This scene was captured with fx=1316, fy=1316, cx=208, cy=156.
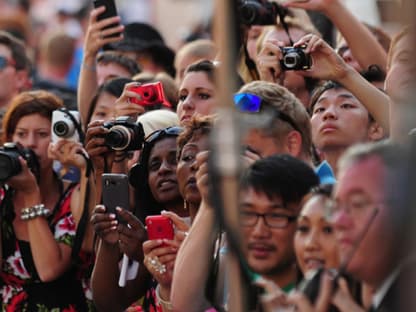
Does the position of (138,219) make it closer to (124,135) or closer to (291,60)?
(124,135)

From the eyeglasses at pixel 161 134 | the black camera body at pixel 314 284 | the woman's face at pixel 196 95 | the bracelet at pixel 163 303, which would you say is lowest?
the bracelet at pixel 163 303

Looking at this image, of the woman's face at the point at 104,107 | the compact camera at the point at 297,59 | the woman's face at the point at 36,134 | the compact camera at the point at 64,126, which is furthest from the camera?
the woman's face at the point at 104,107

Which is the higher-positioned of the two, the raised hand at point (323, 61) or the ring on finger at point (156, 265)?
the raised hand at point (323, 61)

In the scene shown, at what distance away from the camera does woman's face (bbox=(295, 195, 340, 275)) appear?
11.8 feet

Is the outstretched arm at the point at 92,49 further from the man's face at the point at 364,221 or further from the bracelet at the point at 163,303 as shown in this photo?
the man's face at the point at 364,221

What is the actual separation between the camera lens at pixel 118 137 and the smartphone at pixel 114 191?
16 cm

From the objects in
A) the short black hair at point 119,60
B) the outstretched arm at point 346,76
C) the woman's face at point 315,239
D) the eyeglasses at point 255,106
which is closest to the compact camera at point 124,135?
the outstretched arm at point 346,76

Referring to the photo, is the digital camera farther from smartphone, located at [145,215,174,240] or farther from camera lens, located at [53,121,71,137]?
smartphone, located at [145,215,174,240]

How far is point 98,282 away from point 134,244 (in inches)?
11.7

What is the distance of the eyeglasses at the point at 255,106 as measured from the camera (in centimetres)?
419

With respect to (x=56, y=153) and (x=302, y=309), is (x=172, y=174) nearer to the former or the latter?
(x=56, y=153)

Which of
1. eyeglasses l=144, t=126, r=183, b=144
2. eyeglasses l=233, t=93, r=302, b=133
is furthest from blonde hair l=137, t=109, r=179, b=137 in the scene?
eyeglasses l=233, t=93, r=302, b=133

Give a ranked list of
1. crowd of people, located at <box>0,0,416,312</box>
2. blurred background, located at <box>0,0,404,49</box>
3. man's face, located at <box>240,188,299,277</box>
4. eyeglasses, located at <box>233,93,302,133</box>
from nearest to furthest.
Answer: crowd of people, located at <box>0,0,416,312</box> < man's face, located at <box>240,188,299,277</box> < eyeglasses, located at <box>233,93,302,133</box> < blurred background, located at <box>0,0,404,49</box>

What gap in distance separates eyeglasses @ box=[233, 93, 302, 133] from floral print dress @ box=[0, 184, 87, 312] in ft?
5.27
